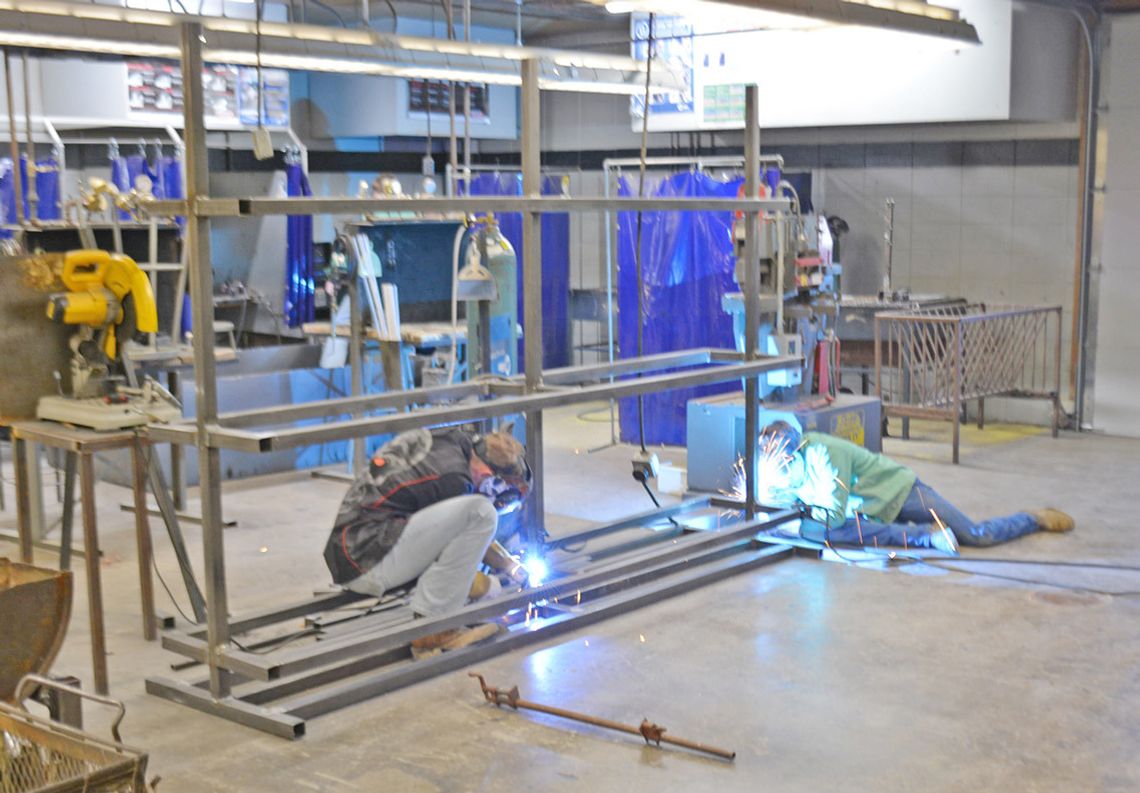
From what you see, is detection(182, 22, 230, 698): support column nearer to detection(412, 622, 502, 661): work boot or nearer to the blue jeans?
detection(412, 622, 502, 661): work boot

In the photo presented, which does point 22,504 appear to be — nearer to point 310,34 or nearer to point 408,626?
point 408,626

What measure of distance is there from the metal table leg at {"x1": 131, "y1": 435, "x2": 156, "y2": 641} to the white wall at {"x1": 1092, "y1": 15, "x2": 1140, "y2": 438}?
7.28 metres

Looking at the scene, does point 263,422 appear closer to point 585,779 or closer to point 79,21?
point 585,779

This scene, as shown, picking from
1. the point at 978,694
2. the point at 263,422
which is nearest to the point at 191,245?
the point at 263,422

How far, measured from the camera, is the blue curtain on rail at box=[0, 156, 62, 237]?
9.12m

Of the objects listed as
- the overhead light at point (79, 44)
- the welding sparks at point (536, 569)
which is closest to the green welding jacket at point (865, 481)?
the welding sparks at point (536, 569)

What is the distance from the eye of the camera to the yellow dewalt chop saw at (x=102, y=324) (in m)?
5.31

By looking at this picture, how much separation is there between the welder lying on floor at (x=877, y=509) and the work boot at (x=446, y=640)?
7.55 ft

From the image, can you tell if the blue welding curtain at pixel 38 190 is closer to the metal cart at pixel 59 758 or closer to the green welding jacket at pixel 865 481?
the green welding jacket at pixel 865 481

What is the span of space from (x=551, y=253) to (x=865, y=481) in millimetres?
4775

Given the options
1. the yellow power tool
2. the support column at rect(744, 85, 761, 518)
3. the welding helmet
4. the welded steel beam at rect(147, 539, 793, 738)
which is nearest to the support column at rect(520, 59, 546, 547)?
the welding helmet

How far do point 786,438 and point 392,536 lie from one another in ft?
9.36

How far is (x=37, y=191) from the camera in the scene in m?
9.28

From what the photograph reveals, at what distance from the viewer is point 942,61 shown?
9609 mm
